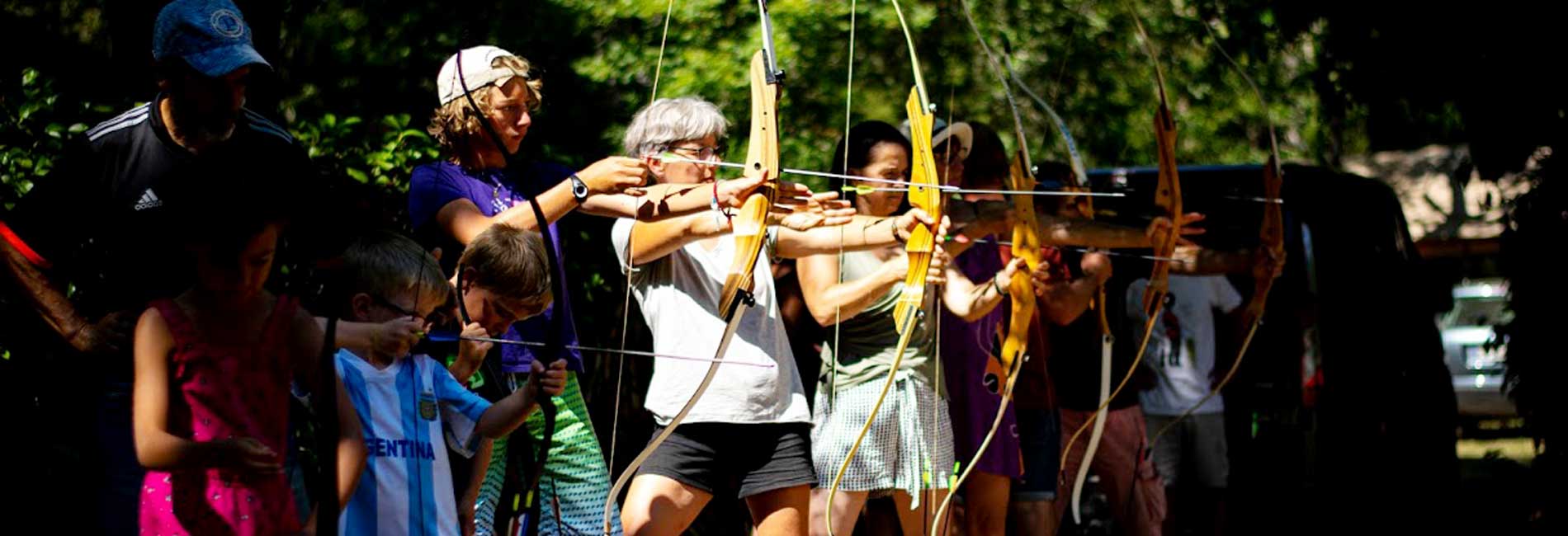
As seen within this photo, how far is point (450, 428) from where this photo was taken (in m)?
3.17

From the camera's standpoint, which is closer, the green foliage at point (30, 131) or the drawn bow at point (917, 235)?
the green foliage at point (30, 131)

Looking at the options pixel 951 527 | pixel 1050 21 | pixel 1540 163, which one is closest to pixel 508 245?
pixel 951 527

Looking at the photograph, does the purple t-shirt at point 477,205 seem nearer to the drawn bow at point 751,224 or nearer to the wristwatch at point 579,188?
the wristwatch at point 579,188

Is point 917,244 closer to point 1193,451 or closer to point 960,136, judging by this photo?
point 960,136

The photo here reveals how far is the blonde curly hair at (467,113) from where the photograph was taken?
3.48 meters

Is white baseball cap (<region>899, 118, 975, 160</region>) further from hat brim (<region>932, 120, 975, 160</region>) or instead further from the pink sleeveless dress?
the pink sleeveless dress

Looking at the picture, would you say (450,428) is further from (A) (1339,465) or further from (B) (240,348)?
(A) (1339,465)

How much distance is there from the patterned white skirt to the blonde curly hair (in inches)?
46.5

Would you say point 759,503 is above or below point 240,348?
below

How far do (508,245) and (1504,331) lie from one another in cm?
514

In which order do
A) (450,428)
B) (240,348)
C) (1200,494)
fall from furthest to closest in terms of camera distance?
(1200,494) < (450,428) < (240,348)

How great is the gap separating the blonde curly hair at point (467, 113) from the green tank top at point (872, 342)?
3.51 ft

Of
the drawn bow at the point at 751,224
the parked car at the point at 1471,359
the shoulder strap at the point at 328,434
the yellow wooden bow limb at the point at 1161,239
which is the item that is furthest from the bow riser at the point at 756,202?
the parked car at the point at 1471,359

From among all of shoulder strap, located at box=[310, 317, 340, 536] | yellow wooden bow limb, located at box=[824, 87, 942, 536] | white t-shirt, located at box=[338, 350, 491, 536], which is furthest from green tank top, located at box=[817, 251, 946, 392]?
shoulder strap, located at box=[310, 317, 340, 536]
